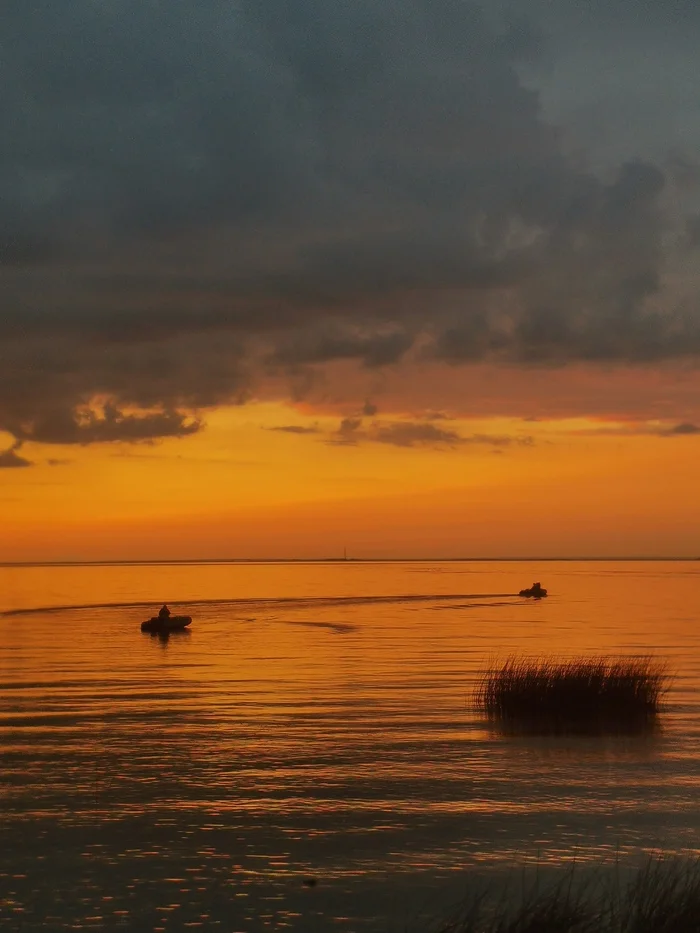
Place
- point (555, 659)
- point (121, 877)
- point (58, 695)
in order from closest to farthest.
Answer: point (121, 877), point (58, 695), point (555, 659)

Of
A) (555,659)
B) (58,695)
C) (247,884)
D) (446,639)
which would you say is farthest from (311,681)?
(247,884)

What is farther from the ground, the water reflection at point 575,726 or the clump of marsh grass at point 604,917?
the clump of marsh grass at point 604,917

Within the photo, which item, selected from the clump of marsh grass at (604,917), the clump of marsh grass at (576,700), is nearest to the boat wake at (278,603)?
the clump of marsh grass at (576,700)

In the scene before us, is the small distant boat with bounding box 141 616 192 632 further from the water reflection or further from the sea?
the water reflection

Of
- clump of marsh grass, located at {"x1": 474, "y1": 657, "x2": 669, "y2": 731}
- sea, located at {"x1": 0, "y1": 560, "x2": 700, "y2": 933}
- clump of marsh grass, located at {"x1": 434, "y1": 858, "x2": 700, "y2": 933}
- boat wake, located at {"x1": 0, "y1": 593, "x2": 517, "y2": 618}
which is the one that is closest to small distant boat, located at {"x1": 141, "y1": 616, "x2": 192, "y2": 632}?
boat wake, located at {"x1": 0, "y1": 593, "x2": 517, "y2": 618}

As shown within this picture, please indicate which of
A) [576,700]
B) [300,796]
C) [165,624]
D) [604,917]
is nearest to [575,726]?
[576,700]

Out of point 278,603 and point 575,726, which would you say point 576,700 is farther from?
point 278,603

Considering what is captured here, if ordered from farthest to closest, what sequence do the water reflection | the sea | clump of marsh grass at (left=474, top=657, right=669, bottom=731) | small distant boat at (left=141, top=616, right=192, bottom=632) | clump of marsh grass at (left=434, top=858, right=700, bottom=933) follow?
1. small distant boat at (left=141, top=616, right=192, bottom=632)
2. clump of marsh grass at (left=474, top=657, right=669, bottom=731)
3. the water reflection
4. the sea
5. clump of marsh grass at (left=434, top=858, right=700, bottom=933)

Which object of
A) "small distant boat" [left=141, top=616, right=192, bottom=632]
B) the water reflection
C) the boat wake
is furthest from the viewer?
the boat wake

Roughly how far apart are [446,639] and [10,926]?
229 ft

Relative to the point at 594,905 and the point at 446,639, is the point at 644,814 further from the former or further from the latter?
the point at 446,639

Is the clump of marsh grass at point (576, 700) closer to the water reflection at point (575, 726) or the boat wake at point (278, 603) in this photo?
the water reflection at point (575, 726)

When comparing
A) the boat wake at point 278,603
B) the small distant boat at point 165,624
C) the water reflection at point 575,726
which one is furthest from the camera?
the boat wake at point 278,603

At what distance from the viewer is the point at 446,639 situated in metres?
86.6
